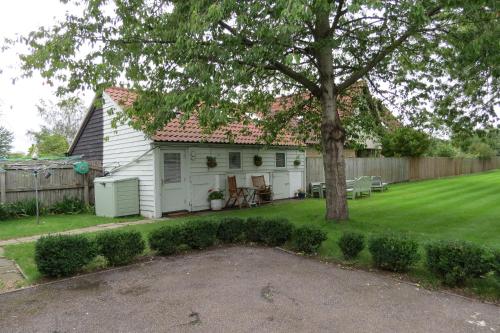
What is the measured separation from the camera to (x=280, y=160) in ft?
54.1

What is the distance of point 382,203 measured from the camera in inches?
548

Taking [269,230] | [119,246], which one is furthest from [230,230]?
[119,246]

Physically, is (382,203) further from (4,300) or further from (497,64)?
(4,300)

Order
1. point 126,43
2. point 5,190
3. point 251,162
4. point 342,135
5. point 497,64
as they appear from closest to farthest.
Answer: point 497,64
point 126,43
point 342,135
point 5,190
point 251,162

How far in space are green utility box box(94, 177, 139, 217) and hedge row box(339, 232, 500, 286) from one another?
7.96 metres

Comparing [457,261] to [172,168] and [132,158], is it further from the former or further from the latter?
[132,158]

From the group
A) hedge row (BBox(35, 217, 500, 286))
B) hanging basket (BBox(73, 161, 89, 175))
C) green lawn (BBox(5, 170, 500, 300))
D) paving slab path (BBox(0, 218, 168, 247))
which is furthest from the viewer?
hanging basket (BBox(73, 161, 89, 175))

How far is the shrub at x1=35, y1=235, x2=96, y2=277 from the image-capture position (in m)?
5.63

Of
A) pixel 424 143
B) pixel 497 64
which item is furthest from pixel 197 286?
pixel 424 143

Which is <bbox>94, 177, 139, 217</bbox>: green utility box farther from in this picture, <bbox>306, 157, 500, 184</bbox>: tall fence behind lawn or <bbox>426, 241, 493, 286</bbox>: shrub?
<bbox>426, 241, 493, 286</bbox>: shrub

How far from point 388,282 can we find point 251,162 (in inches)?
389

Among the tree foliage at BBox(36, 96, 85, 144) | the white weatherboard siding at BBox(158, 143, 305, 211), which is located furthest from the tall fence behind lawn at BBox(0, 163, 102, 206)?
the tree foliage at BBox(36, 96, 85, 144)

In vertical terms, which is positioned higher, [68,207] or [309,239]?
[68,207]

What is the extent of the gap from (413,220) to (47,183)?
12.1 meters
